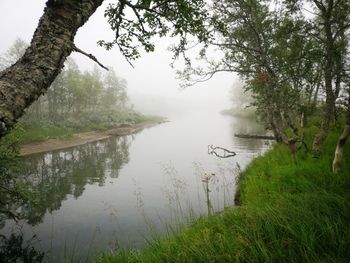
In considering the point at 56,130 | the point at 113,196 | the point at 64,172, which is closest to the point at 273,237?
the point at 113,196

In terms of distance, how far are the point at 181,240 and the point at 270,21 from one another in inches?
396

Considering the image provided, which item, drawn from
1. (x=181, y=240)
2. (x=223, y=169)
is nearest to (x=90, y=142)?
(x=223, y=169)

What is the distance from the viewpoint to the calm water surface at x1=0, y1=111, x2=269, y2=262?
10.1m

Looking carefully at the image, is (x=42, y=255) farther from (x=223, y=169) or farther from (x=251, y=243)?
(x=223, y=169)

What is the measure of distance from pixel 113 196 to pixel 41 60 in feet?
43.7

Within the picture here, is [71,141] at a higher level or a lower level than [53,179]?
higher

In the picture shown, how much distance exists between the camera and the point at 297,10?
11.2 m

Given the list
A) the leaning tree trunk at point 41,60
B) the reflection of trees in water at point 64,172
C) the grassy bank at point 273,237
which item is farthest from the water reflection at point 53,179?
the leaning tree trunk at point 41,60

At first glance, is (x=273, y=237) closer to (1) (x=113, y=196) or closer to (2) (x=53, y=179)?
(1) (x=113, y=196)

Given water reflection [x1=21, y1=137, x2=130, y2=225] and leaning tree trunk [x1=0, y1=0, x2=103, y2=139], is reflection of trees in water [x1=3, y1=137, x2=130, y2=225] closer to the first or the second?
water reflection [x1=21, y1=137, x2=130, y2=225]

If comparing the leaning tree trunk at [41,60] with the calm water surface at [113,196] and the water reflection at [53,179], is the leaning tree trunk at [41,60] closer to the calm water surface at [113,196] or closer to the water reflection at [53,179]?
the calm water surface at [113,196]

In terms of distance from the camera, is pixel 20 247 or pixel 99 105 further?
pixel 99 105

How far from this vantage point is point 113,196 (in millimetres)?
15094

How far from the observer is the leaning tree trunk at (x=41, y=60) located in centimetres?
230
